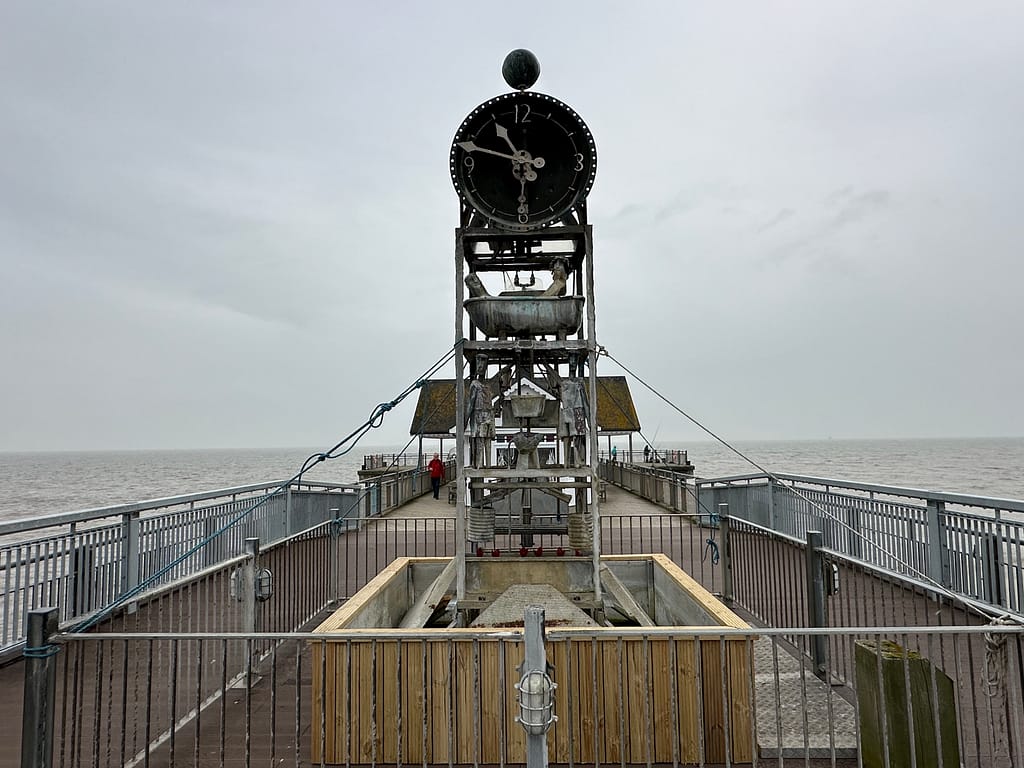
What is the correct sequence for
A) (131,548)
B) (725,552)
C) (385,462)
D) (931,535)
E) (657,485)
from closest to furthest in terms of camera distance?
(131,548) → (931,535) → (725,552) → (657,485) → (385,462)

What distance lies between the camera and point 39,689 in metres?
3.20

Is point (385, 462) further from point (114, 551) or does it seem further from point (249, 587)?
point (249, 587)

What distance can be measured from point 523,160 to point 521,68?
4.09ft

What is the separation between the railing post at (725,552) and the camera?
329 inches

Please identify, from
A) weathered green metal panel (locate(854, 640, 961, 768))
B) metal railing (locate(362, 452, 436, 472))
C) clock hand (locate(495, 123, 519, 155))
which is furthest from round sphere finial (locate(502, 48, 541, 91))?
metal railing (locate(362, 452, 436, 472))

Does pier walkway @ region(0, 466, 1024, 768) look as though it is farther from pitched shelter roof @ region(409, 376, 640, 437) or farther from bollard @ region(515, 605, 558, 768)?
pitched shelter roof @ region(409, 376, 640, 437)

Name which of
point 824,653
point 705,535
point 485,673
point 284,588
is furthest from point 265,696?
point 705,535

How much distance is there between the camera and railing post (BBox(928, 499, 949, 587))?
26.5 ft

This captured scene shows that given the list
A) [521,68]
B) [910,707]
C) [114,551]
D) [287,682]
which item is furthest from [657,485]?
[910,707]

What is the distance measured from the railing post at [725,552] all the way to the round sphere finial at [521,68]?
19.0 ft

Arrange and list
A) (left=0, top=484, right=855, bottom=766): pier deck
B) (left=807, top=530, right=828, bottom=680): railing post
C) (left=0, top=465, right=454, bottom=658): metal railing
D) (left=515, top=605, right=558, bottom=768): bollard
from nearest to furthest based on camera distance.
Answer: (left=515, top=605, right=558, bottom=768): bollard, (left=0, top=484, right=855, bottom=766): pier deck, (left=807, top=530, right=828, bottom=680): railing post, (left=0, top=465, right=454, bottom=658): metal railing

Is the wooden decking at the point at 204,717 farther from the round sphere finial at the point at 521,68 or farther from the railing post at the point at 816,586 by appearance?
the round sphere finial at the point at 521,68

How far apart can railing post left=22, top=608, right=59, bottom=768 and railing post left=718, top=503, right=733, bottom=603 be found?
23.5 feet

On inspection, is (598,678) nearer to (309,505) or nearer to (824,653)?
(824,653)
